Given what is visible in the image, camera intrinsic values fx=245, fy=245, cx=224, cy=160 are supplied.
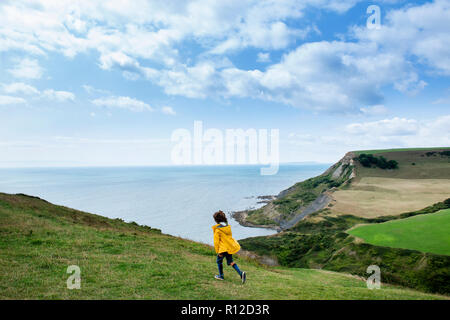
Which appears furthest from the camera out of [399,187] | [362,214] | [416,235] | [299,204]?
[299,204]

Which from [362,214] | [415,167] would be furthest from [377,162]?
[362,214]

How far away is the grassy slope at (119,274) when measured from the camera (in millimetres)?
8172

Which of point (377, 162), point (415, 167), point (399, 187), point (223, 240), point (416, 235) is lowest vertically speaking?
point (399, 187)

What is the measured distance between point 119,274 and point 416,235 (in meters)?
33.9

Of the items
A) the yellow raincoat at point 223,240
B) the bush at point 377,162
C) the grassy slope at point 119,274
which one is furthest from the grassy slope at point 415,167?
the yellow raincoat at point 223,240

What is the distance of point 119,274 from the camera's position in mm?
9945

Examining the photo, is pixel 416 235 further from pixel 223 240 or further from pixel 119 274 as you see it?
pixel 119 274

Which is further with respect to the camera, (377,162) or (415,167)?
(377,162)

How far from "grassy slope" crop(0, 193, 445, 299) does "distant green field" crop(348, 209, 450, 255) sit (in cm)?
1911

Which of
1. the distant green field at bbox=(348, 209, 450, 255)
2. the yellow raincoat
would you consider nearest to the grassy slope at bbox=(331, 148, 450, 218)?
the distant green field at bbox=(348, 209, 450, 255)

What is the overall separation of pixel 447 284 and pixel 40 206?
3801 centimetres

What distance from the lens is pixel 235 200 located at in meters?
140
